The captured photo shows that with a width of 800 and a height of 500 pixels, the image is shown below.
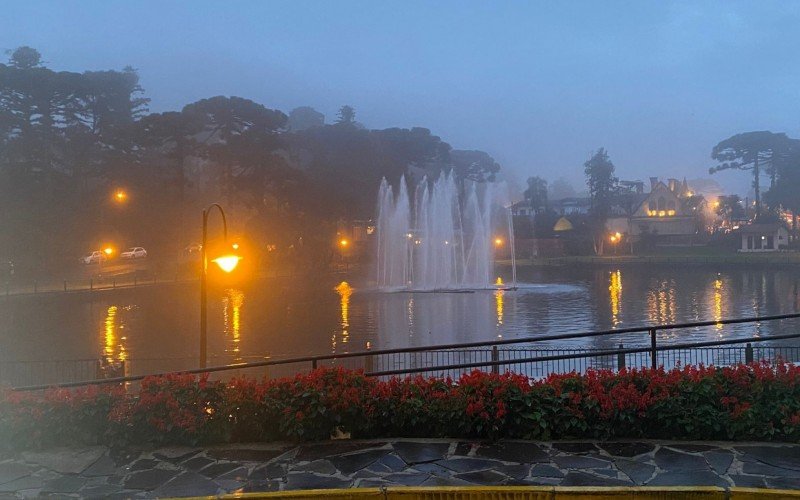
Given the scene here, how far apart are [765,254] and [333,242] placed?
5523 centimetres

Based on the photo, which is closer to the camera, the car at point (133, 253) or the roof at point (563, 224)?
the car at point (133, 253)

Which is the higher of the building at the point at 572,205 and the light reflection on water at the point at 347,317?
the building at the point at 572,205

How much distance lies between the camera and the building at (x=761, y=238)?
91438 mm

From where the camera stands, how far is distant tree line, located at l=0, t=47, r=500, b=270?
57.2 m

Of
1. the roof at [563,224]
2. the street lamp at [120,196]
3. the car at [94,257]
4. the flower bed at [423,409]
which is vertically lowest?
the flower bed at [423,409]

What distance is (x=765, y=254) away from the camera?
84.6m

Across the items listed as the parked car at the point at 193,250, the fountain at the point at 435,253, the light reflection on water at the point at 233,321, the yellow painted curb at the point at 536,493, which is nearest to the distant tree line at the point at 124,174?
the parked car at the point at 193,250

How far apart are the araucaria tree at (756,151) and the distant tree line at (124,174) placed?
214ft

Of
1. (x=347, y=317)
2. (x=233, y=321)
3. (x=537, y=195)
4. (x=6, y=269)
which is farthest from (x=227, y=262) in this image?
(x=537, y=195)

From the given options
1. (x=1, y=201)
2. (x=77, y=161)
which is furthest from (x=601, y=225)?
(x=1, y=201)

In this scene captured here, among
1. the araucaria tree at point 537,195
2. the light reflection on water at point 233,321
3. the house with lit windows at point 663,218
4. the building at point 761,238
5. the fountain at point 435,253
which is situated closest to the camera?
the light reflection on water at point 233,321

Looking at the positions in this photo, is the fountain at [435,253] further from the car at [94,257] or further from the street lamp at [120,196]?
the car at [94,257]

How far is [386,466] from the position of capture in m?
7.45

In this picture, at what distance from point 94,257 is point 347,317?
45.9 metres
